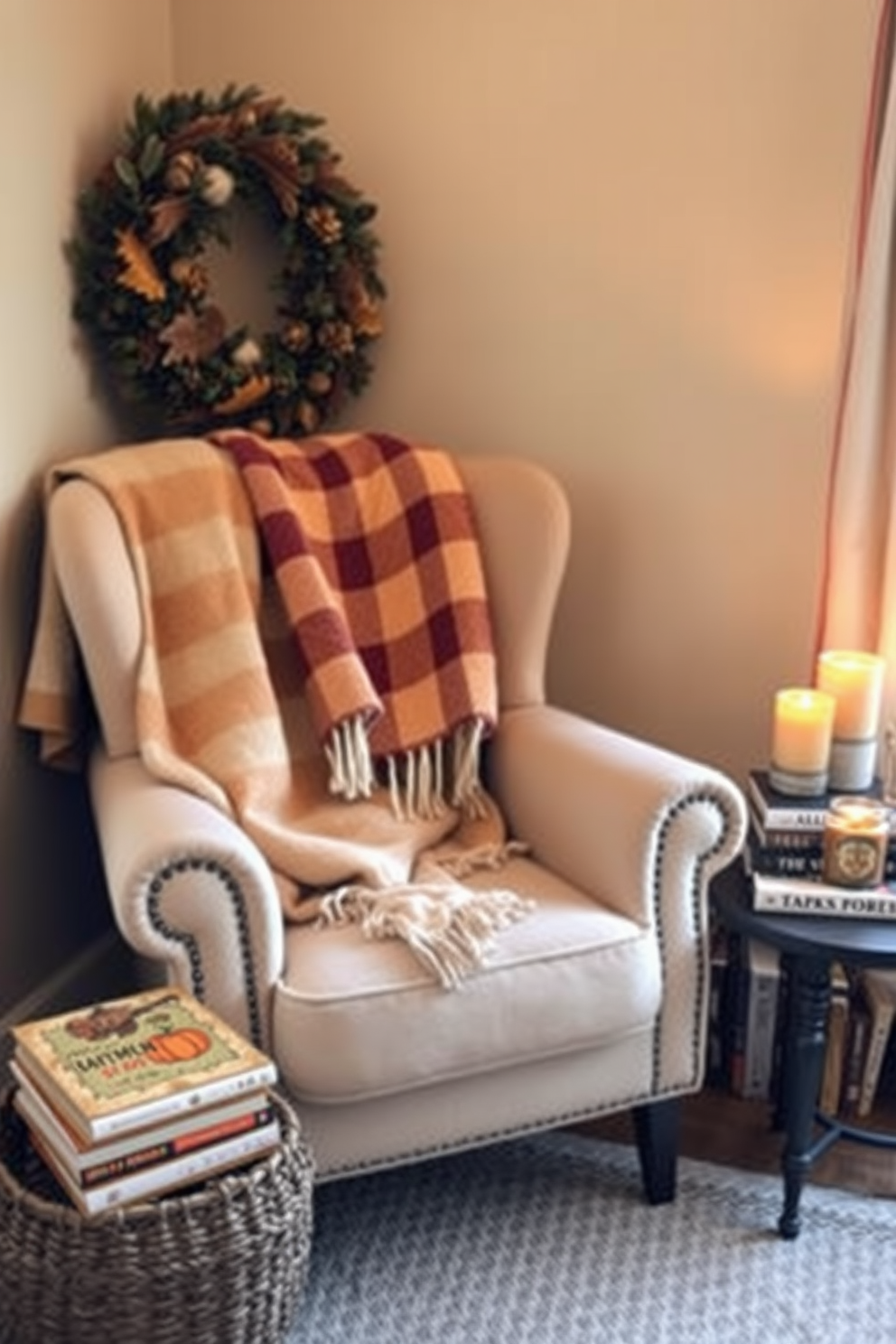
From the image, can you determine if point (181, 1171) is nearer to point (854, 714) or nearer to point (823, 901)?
point (823, 901)

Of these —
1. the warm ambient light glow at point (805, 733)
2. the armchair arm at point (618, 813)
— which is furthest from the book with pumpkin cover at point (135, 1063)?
the warm ambient light glow at point (805, 733)

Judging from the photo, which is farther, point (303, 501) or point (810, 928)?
point (303, 501)

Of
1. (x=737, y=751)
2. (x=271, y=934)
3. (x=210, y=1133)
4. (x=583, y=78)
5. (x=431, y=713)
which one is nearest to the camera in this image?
(x=210, y=1133)

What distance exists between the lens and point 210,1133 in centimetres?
143

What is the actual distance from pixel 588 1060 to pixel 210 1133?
0.58m

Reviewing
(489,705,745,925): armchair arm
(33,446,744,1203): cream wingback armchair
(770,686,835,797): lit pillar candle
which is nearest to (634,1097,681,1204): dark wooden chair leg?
(33,446,744,1203): cream wingback armchair

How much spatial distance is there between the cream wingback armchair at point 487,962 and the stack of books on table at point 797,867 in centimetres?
12

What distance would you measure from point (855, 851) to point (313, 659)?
2.86 ft

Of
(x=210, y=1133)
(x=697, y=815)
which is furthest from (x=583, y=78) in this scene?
(x=210, y=1133)

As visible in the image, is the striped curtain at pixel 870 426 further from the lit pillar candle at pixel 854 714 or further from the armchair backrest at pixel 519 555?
the armchair backrest at pixel 519 555

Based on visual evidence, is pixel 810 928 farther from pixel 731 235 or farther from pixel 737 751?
pixel 731 235

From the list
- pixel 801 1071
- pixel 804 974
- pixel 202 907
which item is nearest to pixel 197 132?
pixel 202 907

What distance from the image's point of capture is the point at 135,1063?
1.46 metres

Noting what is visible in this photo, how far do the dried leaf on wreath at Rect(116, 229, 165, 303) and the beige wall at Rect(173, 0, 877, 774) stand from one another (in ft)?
1.66
